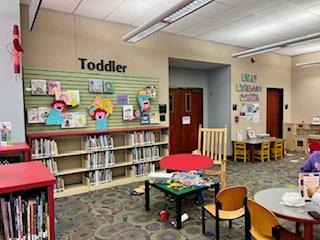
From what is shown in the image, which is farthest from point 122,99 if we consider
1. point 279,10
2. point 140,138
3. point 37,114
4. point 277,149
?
point 277,149

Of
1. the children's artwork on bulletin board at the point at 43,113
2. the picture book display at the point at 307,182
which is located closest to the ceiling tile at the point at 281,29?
the picture book display at the point at 307,182

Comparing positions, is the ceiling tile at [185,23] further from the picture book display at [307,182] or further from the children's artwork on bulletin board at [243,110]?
the picture book display at [307,182]

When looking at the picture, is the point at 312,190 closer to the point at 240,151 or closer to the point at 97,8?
the point at 97,8

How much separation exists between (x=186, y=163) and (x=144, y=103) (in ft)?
6.71

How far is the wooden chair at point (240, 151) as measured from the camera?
6.64 metres

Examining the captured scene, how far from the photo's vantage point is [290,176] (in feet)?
17.2

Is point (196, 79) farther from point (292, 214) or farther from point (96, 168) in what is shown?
point (292, 214)

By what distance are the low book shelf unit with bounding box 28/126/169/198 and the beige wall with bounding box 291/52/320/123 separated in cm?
571

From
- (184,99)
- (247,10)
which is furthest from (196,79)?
(247,10)

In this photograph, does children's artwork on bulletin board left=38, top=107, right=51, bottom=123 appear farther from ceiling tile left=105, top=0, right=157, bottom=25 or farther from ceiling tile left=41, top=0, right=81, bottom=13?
ceiling tile left=105, top=0, right=157, bottom=25

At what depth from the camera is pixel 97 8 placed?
4.28 m

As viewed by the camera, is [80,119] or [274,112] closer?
[80,119]

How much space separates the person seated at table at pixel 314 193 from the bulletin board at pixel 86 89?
368 cm

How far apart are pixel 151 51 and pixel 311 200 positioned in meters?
4.33
